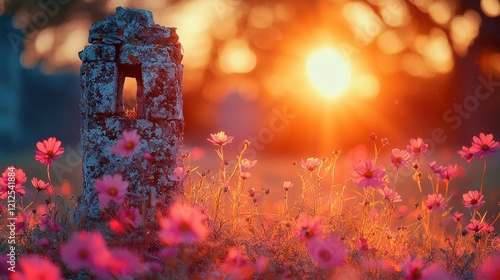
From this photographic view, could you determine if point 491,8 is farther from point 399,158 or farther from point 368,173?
point 368,173

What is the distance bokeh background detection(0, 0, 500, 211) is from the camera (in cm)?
1121

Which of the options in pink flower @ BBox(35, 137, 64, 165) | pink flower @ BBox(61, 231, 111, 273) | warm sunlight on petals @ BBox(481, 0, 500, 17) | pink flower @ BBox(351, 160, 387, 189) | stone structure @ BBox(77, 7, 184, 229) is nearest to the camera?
pink flower @ BBox(61, 231, 111, 273)

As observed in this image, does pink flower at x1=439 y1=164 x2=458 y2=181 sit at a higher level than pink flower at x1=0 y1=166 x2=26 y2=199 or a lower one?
higher

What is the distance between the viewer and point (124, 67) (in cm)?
469

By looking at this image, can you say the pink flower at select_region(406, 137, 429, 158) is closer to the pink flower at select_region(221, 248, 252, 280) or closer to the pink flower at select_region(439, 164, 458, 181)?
the pink flower at select_region(439, 164, 458, 181)

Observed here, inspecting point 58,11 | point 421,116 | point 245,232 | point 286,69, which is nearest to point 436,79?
point 421,116

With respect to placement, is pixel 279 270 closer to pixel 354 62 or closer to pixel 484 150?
pixel 484 150

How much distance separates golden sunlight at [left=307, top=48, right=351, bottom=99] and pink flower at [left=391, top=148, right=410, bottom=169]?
521 centimetres

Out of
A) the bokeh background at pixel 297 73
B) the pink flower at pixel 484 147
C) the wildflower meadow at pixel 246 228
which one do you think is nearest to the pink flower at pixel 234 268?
the wildflower meadow at pixel 246 228

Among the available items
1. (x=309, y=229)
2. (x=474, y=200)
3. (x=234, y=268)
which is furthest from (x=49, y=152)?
(x=474, y=200)

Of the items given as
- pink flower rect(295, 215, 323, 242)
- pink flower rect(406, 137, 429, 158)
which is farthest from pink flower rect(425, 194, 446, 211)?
pink flower rect(295, 215, 323, 242)

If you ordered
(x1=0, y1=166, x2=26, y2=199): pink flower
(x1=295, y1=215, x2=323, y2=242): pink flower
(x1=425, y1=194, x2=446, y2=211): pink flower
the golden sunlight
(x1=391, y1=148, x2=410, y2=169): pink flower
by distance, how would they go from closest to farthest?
(x1=295, y1=215, x2=323, y2=242): pink flower < (x1=391, y1=148, x2=410, y2=169): pink flower < (x1=0, y1=166, x2=26, y2=199): pink flower < (x1=425, y1=194, x2=446, y2=211): pink flower < the golden sunlight

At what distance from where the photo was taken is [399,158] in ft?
12.8

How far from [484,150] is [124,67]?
9.75 ft
